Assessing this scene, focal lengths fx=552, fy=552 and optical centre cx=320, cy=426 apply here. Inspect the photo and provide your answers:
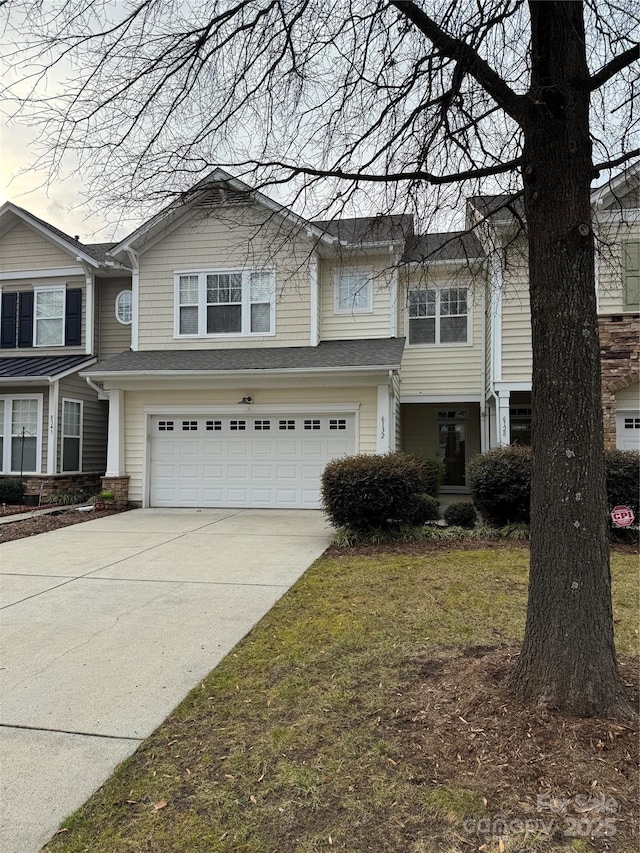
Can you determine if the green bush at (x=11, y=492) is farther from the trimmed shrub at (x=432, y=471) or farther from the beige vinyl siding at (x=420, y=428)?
the beige vinyl siding at (x=420, y=428)

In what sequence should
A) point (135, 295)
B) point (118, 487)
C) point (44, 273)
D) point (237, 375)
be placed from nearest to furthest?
point (237, 375) < point (118, 487) < point (135, 295) < point (44, 273)

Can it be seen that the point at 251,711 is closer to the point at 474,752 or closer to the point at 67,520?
the point at 474,752

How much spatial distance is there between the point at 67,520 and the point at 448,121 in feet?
31.9

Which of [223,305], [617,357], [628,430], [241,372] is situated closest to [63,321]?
[223,305]

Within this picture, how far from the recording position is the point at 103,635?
→ 454 centimetres

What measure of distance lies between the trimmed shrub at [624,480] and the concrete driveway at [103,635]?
14.6ft

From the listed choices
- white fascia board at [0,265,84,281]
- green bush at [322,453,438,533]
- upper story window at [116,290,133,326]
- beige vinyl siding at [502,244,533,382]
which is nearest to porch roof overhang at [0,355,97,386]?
upper story window at [116,290,133,326]

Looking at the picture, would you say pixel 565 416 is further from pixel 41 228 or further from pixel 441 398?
pixel 41 228

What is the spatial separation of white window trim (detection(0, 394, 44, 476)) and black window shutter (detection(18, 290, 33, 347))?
1929mm

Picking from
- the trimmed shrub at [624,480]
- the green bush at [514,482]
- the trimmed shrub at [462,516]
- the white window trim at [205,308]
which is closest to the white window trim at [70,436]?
the white window trim at [205,308]

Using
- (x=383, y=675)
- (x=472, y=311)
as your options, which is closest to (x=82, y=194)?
(x=383, y=675)

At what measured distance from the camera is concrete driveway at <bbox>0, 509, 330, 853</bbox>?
270cm

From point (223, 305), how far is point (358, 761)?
1135 centimetres

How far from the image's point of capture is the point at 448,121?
4359mm
